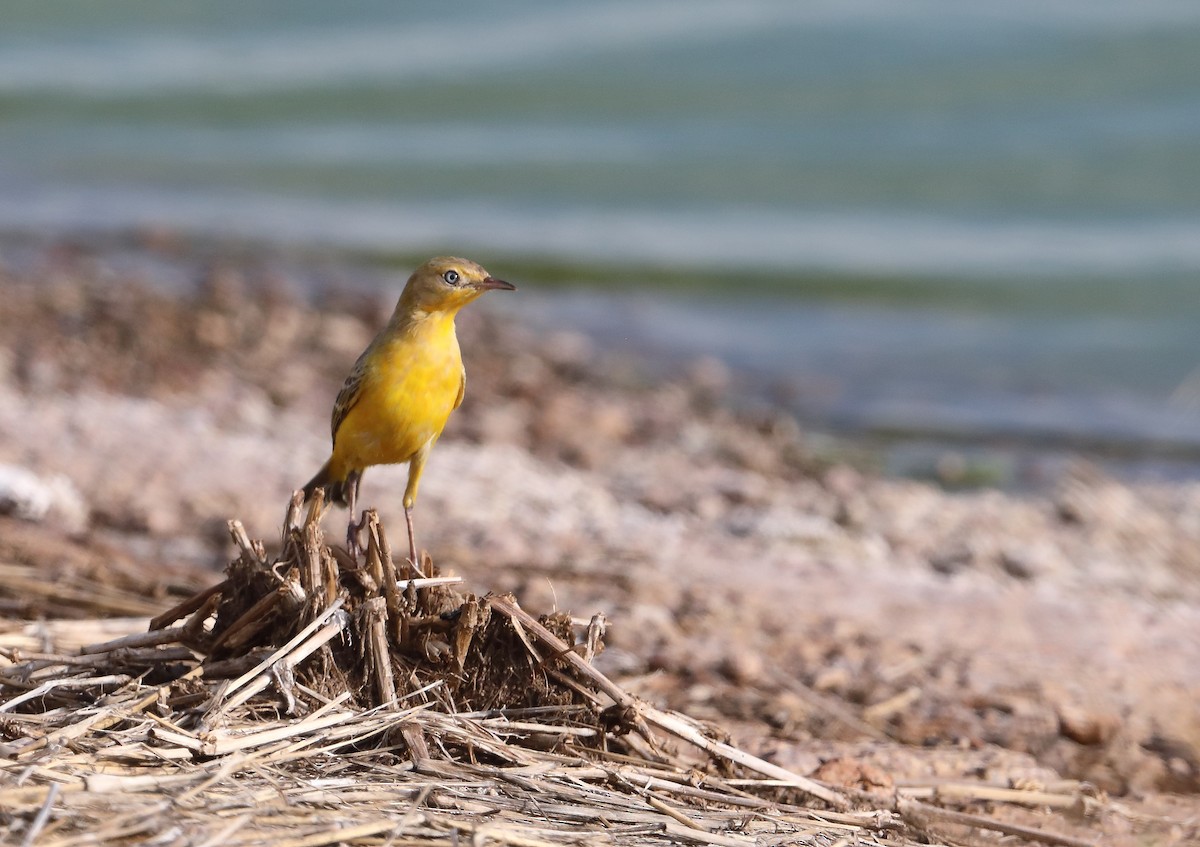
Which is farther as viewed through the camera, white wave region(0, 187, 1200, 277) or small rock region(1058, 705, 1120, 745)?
white wave region(0, 187, 1200, 277)

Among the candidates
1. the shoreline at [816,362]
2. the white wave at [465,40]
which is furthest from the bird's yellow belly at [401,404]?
the white wave at [465,40]

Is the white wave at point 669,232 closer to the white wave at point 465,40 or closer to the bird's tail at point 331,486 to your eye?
the white wave at point 465,40

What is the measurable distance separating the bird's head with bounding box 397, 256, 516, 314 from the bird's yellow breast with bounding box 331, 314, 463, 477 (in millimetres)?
75

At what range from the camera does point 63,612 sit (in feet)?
17.3

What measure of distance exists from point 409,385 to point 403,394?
0.12ft

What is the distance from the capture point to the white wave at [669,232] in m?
14.5

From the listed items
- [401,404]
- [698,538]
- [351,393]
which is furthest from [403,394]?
[698,538]

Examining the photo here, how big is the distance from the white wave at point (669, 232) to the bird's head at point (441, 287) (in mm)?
9293

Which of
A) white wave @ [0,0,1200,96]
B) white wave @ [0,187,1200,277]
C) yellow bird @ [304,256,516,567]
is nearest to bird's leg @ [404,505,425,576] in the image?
yellow bird @ [304,256,516,567]

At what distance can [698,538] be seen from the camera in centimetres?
724

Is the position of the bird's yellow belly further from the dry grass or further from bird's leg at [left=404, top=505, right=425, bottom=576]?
the dry grass

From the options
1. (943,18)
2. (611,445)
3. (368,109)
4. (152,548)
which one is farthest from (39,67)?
(152,548)

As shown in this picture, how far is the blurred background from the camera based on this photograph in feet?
39.3

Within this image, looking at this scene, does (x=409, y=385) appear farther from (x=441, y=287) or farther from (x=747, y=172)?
(x=747, y=172)
